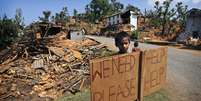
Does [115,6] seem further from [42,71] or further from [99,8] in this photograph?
[42,71]

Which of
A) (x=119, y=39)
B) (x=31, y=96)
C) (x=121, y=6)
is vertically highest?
(x=121, y=6)

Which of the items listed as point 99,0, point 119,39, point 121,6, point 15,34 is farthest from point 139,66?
point 121,6

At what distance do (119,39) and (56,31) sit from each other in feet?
74.4

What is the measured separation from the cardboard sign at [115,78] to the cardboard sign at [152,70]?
0.58 feet

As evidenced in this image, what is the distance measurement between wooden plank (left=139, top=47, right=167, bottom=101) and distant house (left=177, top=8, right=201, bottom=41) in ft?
99.7

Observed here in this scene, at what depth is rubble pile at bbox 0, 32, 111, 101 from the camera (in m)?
11.1

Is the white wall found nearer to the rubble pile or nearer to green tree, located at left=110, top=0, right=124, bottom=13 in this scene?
the rubble pile

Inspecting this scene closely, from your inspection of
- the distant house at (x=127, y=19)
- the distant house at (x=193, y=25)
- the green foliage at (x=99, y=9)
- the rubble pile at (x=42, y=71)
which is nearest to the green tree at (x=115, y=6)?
the green foliage at (x=99, y=9)

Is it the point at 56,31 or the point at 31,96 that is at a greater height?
the point at 56,31

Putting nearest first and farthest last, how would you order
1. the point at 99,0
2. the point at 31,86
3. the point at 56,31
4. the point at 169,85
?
the point at 169,85 → the point at 31,86 → the point at 56,31 → the point at 99,0

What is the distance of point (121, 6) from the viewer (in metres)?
76.2

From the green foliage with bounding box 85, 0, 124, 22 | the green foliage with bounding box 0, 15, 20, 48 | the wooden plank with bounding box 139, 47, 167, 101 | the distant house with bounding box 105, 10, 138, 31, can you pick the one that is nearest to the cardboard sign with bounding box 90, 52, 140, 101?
the wooden plank with bounding box 139, 47, 167, 101

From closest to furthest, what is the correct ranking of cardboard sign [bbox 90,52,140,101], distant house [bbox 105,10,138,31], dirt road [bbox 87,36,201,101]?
cardboard sign [bbox 90,52,140,101] < dirt road [bbox 87,36,201,101] < distant house [bbox 105,10,138,31]

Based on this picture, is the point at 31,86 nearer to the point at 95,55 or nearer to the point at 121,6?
the point at 95,55
